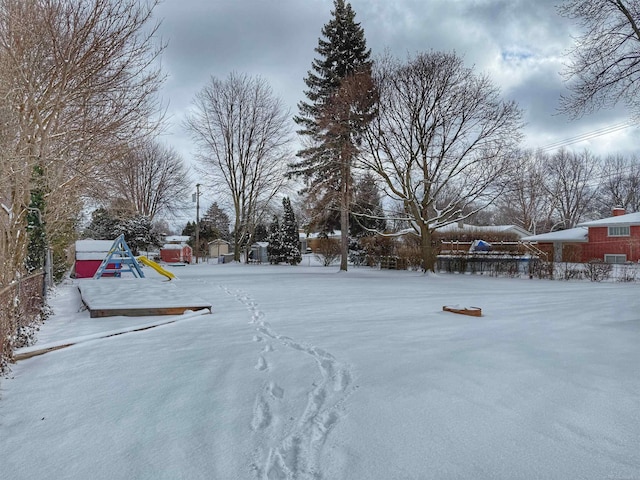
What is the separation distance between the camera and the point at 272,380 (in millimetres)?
3375

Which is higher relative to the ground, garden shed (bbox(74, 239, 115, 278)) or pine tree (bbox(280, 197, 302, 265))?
pine tree (bbox(280, 197, 302, 265))

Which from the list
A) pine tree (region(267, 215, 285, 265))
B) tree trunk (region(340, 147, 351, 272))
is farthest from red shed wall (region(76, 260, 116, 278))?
pine tree (region(267, 215, 285, 265))

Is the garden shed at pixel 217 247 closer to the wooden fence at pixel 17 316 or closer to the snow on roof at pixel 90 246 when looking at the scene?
the snow on roof at pixel 90 246

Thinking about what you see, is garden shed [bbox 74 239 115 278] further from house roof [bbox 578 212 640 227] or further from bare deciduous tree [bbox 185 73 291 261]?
house roof [bbox 578 212 640 227]

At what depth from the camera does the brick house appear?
25234 mm

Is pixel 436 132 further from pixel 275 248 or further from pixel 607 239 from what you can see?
pixel 607 239

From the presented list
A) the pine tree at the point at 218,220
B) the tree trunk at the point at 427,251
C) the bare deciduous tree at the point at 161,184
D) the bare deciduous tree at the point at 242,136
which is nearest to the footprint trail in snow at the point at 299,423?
the tree trunk at the point at 427,251

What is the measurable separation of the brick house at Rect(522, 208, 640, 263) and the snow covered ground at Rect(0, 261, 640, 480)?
2328cm

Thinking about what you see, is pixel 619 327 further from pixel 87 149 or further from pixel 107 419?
pixel 87 149

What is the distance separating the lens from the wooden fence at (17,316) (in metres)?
3.75

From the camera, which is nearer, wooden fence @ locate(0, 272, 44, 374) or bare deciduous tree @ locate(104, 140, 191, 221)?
wooden fence @ locate(0, 272, 44, 374)

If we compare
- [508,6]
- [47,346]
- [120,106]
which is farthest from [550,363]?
[508,6]

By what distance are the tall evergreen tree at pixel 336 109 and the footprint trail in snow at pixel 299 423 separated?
14509 mm

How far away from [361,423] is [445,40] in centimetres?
1647
